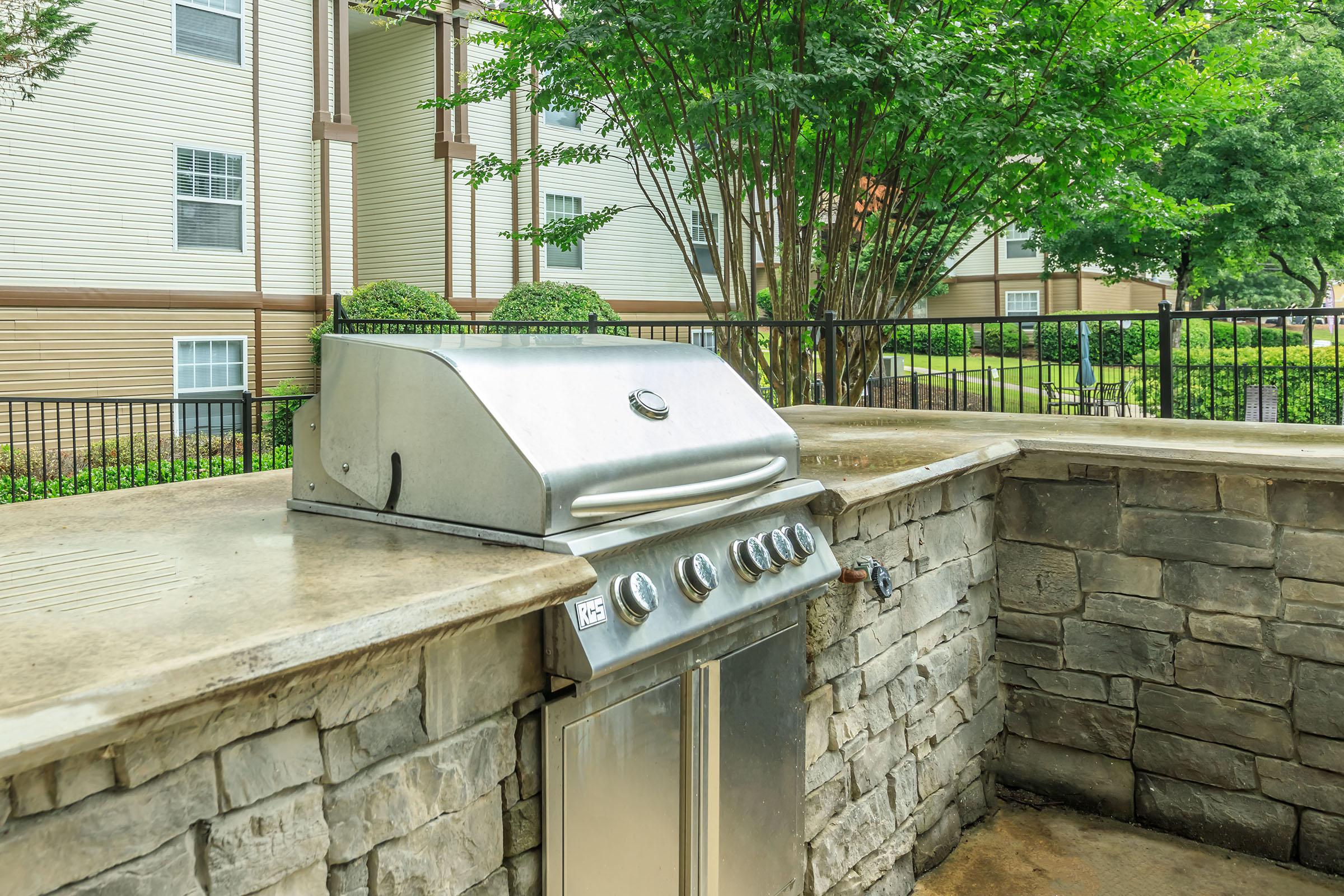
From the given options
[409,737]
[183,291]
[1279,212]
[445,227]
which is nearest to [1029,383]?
[1279,212]

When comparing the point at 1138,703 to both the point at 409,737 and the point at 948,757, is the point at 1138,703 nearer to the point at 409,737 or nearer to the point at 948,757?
the point at 948,757

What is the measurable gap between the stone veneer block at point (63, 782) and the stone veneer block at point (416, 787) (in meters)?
0.40

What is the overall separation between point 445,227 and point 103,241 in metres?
4.67

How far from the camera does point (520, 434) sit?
6.53 feet

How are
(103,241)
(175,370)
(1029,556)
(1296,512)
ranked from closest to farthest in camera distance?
(1296,512)
(1029,556)
(103,241)
(175,370)

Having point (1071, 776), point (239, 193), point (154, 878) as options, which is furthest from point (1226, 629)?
point (239, 193)

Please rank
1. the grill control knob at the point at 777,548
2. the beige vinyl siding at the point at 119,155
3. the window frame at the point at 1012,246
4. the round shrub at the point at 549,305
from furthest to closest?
the window frame at the point at 1012,246, the round shrub at the point at 549,305, the beige vinyl siding at the point at 119,155, the grill control knob at the point at 777,548

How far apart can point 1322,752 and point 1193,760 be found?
43 centimetres

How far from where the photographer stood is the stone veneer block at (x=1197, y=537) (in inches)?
142

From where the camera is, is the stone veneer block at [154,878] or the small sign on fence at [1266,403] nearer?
the stone veneer block at [154,878]

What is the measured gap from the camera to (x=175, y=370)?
12820mm

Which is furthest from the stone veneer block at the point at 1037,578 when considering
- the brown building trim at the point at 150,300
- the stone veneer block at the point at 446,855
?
the brown building trim at the point at 150,300

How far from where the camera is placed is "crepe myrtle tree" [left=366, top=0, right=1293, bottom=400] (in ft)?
23.5

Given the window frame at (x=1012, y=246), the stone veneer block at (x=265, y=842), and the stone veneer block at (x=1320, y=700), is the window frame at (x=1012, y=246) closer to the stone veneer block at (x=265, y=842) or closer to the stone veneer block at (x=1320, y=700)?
the stone veneer block at (x=1320, y=700)
